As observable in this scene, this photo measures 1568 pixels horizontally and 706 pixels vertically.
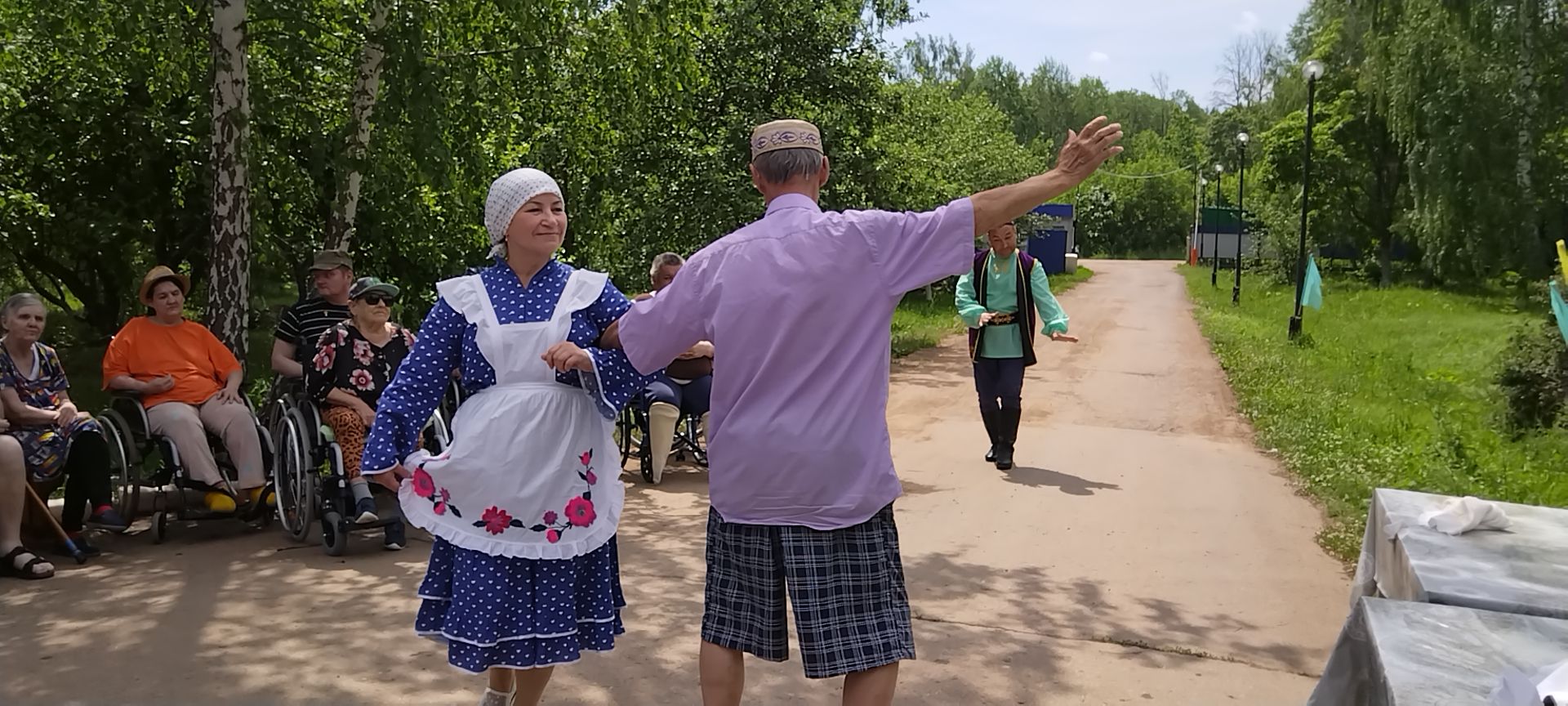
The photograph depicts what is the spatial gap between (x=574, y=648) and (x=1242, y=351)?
16885 millimetres

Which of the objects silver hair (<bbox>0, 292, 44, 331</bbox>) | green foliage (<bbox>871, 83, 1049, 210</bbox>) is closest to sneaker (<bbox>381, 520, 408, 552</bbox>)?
silver hair (<bbox>0, 292, 44, 331</bbox>)

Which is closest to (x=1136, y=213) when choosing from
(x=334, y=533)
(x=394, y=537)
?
(x=394, y=537)

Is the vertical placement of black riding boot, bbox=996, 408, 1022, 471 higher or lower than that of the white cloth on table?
lower

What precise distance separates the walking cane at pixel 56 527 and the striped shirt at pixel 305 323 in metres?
1.44

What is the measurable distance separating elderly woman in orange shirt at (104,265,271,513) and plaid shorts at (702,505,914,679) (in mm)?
4428

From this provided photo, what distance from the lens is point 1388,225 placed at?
41000mm

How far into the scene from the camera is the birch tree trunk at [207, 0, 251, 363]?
759cm

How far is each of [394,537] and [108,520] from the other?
4.96 ft

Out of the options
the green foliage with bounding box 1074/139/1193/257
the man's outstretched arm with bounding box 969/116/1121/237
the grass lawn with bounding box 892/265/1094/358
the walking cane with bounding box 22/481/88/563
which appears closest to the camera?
the man's outstretched arm with bounding box 969/116/1121/237

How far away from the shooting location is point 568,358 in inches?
132

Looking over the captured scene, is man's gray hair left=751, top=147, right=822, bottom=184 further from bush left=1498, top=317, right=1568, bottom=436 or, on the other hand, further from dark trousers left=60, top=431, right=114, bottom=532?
bush left=1498, top=317, right=1568, bottom=436

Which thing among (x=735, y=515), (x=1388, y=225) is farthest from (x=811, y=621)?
→ (x=1388, y=225)

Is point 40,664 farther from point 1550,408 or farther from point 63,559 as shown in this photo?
point 1550,408

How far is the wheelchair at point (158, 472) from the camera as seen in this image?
655 cm
